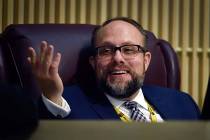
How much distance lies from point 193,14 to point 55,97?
1.57 meters

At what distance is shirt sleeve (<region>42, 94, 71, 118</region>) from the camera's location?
4.10 ft

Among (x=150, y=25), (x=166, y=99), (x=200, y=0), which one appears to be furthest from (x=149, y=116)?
(x=200, y=0)

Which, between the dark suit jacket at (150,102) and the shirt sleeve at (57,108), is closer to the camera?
the shirt sleeve at (57,108)

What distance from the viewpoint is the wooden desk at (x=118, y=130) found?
8.5 inches

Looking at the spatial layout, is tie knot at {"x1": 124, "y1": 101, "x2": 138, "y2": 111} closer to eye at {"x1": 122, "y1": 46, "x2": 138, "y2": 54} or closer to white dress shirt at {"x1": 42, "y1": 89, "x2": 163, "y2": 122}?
white dress shirt at {"x1": 42, "y1": 89, "x2": 163, "y2": 122}

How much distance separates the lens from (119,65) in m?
1.57

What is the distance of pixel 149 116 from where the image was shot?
5.01 feet

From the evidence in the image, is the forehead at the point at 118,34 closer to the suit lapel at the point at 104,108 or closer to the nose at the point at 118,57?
the nose at the point at 118,57

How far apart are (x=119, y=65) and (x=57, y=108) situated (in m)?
0.40

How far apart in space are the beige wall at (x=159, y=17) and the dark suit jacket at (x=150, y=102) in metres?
0.89

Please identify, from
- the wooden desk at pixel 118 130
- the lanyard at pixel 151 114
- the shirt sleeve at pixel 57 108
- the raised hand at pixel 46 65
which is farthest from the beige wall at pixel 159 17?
the wooden desk at pixel 118 130

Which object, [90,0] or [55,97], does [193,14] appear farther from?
[55,97]

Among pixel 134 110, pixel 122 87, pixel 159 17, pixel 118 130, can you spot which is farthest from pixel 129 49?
pixel 118 130

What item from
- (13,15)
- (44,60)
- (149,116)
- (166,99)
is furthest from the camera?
(13,15)
